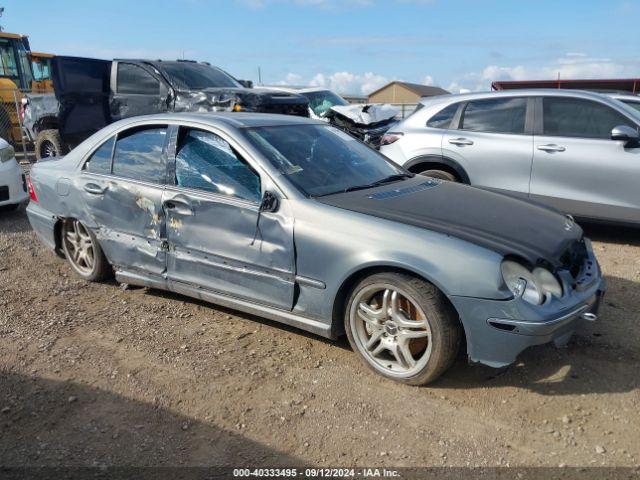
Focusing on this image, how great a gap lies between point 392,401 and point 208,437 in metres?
1.03

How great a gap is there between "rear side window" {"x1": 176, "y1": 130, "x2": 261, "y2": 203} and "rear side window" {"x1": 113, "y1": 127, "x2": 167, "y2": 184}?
21 centimetres

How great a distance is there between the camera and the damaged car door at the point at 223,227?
355cm

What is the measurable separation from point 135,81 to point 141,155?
239 inches

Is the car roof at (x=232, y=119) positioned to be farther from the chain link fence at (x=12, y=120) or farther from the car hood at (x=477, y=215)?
the chain link fence at (x=12, y=120)

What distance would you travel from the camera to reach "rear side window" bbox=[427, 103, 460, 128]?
6719 millimetres

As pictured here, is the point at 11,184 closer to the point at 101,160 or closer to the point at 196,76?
the point at 101,160

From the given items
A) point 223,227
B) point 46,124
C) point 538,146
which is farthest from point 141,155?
point 46,124

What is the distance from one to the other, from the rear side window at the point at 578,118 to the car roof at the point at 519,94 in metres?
0.06

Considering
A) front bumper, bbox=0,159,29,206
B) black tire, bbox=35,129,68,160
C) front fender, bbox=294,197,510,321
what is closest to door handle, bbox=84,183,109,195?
front fender, bbox=294,197,510,321

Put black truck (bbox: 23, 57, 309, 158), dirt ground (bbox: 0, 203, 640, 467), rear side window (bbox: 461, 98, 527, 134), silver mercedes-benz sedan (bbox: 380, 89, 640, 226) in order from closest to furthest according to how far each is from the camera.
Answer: dirt ground (bbox: 0, 203, 640, 467) → silver mercedes-benz sedan (bbox: 380, 89, 640, 226) → rear side window (bbox: 461, 98, 527, 134) → black truck (bbox: 23, 57, 309, 158)

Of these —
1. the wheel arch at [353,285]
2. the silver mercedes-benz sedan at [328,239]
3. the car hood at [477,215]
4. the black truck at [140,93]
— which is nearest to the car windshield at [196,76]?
the black truck at [140,93]

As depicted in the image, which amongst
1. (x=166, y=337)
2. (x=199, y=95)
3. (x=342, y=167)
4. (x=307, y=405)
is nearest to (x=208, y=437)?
(x=307, y=405)

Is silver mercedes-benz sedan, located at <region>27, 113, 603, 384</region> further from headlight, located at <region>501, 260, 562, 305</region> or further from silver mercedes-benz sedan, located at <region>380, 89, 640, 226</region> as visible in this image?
silver mercedes-benz sedan, located at <region>380, 89, 640, 226</region>

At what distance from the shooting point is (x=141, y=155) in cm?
436
